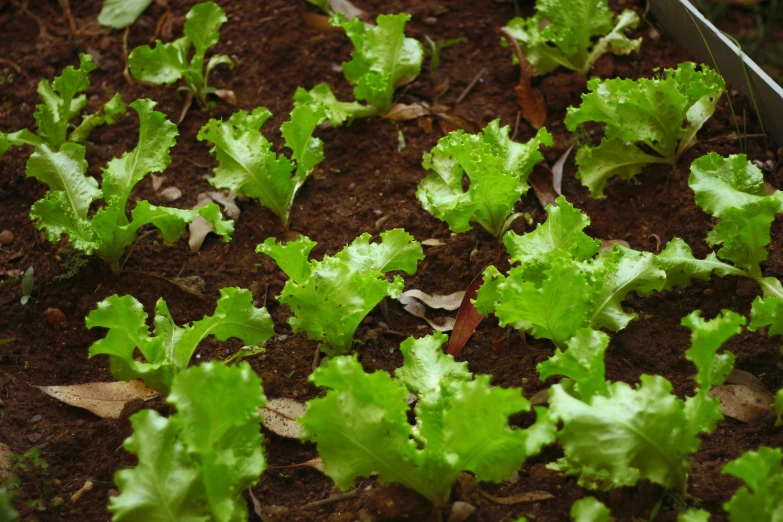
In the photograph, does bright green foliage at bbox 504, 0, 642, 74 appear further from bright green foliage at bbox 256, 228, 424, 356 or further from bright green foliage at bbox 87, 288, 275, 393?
bright green foliage at bbox 87, 288, 275, 393

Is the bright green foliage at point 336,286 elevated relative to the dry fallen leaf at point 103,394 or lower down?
elevated

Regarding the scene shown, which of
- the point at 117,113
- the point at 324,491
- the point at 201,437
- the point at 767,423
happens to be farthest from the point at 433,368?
the point at 117,113

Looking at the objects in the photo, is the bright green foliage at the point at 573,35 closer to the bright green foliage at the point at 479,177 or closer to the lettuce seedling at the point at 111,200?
the bright green foliage at the point at 479,177

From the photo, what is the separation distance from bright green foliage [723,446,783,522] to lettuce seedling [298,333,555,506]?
35 cm

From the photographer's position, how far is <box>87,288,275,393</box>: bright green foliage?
1855mm

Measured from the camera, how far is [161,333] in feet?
6.49

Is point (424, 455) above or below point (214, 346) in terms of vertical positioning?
above

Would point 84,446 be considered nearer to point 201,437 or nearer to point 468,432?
point 201,437

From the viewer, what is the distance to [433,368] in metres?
1.89

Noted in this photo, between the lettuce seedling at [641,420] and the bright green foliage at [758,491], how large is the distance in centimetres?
12

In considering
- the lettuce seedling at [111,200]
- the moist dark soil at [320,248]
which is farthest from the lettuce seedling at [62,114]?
the lettuce seedling at [111,200]

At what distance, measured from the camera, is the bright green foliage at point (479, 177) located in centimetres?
215

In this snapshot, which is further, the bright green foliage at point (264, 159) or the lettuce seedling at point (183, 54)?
the lettuce seedling at point (183, 54)

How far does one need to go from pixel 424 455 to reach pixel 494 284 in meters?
→ 0.51
